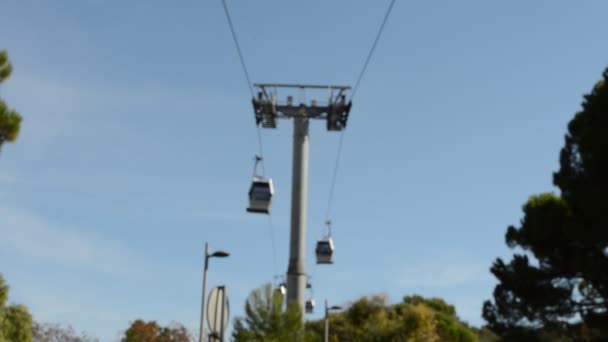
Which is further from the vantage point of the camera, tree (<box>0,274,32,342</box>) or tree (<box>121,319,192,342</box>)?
tree (<box>121,319,192,342</box>)

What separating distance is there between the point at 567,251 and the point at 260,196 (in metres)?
14.0

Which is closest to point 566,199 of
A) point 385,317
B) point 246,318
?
point 246,318

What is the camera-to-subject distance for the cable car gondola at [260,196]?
99.6ft

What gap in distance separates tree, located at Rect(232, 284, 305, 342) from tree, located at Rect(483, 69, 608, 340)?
11.4 m

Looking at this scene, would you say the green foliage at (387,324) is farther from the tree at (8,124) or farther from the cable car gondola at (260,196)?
the tree at (8,124)

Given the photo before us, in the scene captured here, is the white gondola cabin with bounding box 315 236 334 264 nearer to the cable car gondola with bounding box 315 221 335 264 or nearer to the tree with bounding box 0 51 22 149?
the cable car gondola with bounding box 315 221 335 264

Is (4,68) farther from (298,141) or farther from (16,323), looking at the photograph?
(16,323)

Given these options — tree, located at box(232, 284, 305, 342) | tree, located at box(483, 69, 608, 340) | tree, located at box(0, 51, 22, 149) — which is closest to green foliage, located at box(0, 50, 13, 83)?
tree, located at box(0, 51, 22, 149)

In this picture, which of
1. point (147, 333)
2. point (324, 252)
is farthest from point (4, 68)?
point (147, 333)

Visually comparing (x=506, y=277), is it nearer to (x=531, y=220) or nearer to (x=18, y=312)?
(x=531, y=220)

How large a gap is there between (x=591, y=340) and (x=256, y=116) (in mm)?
17599

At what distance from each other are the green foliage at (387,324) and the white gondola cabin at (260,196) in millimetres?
18971

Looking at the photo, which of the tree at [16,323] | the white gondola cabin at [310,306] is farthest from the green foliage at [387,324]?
the tree at [16,323]

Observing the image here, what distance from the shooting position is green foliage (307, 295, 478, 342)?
56.9 meters
